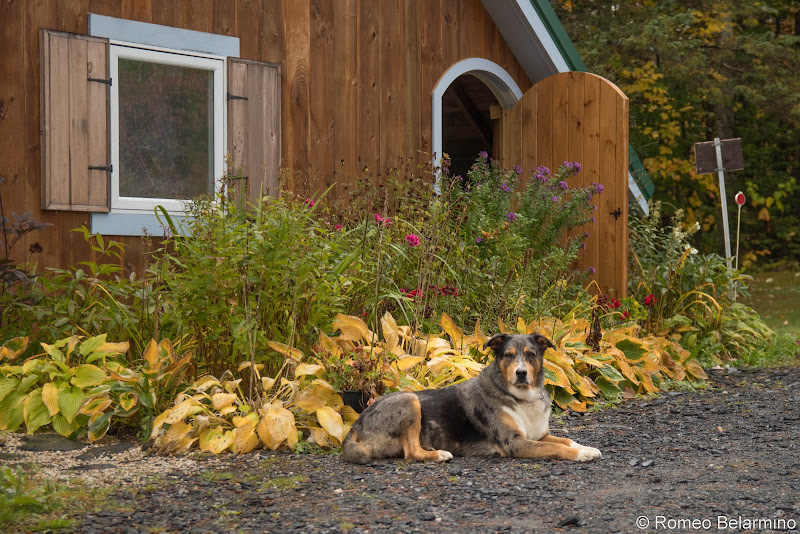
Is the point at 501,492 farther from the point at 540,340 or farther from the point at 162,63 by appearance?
the point at 162,63

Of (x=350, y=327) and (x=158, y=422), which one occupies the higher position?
(x=350, y=327)

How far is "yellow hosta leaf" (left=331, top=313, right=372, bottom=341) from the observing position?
5.33 m

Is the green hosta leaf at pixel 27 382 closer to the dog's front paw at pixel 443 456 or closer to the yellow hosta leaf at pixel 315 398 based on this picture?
the yellow hosta leaf at pixel 315 398

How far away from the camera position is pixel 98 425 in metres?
4.81

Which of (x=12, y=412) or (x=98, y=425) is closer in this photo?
(x=98, y=425)

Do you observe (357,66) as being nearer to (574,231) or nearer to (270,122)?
(270,122)

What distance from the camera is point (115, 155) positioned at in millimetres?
6418

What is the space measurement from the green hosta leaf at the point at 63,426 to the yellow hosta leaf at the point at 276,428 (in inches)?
42.5

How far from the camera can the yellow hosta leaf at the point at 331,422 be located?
→ 4.68m

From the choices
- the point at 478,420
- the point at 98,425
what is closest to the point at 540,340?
the point at 478,420

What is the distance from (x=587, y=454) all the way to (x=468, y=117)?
7.35 metres

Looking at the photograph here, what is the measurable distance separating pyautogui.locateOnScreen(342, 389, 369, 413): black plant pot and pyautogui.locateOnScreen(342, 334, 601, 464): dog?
0.49 meters

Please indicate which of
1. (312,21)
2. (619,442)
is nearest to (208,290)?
(619,442)

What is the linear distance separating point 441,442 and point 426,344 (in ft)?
4.60
